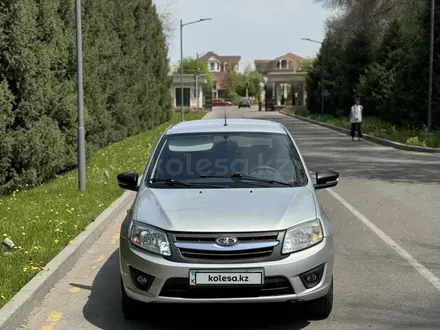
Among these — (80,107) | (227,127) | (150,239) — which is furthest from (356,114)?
(150,239)

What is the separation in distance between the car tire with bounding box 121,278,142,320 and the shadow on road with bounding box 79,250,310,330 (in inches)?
2.0

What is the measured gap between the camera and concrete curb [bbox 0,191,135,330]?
5172mm

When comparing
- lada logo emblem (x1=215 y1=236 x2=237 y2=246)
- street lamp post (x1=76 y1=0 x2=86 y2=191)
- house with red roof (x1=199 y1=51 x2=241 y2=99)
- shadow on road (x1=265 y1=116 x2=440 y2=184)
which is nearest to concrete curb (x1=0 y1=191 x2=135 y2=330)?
lada logo emblem (x1=215 y1=236 x2=237 y2=246)

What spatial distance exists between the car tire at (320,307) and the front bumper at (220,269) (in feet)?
0.90

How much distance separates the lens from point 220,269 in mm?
4734

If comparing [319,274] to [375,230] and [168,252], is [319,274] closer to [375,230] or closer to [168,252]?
[168,252]

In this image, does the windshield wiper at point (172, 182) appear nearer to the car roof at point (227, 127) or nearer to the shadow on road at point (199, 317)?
the car roof at point (227, 127)

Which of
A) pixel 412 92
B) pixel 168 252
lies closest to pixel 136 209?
pixel 168 252

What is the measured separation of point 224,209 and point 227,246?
0.38 m

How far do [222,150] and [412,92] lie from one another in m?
25.7

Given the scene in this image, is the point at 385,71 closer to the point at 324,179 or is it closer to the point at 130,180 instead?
the point at 324,179

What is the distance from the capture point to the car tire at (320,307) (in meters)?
5.28

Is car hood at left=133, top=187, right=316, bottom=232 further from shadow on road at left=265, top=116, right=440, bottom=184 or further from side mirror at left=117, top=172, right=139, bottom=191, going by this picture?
shadow on road at left=265, top=116, right=440, bottom=184

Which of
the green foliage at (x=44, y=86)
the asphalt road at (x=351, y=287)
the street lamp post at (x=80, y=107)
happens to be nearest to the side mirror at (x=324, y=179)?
the asphalt road at (x=351, y=287)
